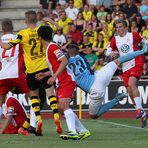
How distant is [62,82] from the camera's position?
13.7 m

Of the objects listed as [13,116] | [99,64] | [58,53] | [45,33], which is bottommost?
[99,64]

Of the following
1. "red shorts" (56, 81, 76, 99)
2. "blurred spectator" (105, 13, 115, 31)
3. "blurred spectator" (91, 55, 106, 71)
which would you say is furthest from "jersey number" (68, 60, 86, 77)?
"blurred spectator" (105, 13, 115, 31)

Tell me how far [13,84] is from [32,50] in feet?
4.19

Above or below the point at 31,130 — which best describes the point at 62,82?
above

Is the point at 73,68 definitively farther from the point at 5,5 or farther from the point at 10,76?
the point at 5,5

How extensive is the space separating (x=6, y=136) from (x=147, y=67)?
1037 centimetres

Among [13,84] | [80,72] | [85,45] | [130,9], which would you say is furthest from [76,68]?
[130,9]

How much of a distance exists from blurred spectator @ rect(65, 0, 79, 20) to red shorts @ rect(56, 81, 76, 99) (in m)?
14.1

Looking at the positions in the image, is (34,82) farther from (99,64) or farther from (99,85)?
(99,64)

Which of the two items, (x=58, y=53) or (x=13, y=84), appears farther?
(x=13, y=84)

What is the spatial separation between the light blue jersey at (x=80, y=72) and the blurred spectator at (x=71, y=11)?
44.5 feet

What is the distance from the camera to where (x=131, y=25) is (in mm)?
25219

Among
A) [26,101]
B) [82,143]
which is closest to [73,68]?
[82,143]

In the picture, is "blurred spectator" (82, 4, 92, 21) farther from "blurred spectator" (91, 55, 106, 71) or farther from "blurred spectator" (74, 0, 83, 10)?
"blurred spectator" (91, 55, 106, 71)
